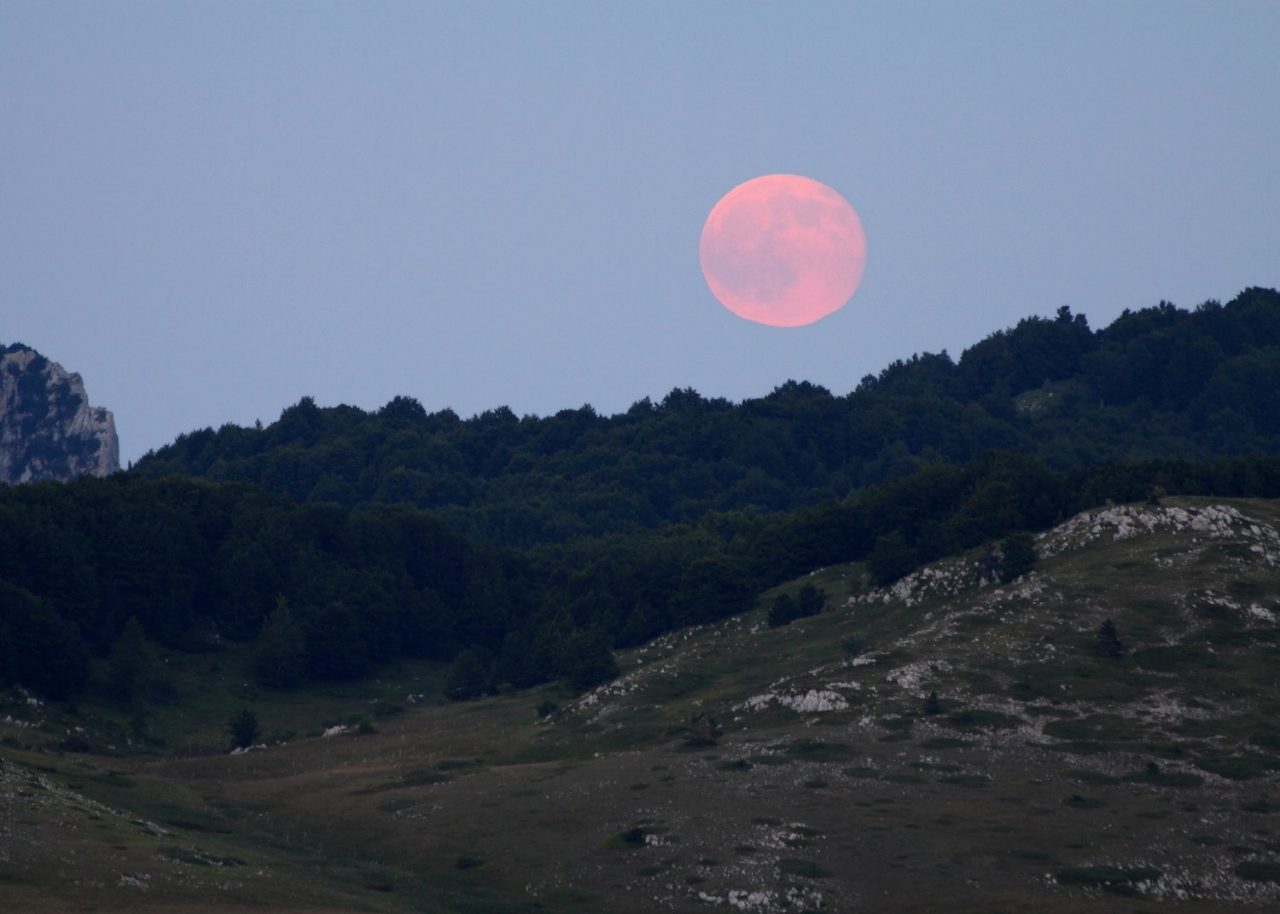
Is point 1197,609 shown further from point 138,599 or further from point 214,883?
point 138,599

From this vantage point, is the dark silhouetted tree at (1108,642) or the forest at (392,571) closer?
the dark silhouetted tree at (1108,642)

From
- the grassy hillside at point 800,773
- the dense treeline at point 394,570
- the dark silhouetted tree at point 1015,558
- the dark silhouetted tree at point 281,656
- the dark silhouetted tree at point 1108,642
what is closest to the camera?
the grassy hillside at point 800,773

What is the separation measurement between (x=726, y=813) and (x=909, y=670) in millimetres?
29437

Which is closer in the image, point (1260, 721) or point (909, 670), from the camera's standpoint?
point (1260, 721)

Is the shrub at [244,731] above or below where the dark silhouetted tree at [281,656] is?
below

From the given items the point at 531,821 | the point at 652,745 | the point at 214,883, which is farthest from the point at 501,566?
the point at 214,883

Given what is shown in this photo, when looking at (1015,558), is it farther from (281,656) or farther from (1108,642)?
(281,656)

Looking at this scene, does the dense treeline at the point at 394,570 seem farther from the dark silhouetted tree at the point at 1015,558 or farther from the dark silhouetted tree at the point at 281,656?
the dark silhouetted tree at the point at 1015,558

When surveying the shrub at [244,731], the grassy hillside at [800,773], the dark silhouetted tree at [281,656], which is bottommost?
the grassy hillside at [800,773]

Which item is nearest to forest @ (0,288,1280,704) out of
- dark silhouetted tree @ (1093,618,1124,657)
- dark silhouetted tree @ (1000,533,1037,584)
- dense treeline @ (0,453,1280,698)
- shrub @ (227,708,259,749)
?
dense treeline @ (0,453,1280,698)

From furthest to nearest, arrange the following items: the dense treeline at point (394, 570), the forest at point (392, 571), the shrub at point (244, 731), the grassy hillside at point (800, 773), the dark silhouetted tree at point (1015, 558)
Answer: the dense treeline at point (394, 570)
the forest at point (392, 571)
the dark silhouetted tree at point (1015, 558)
the shrub at point (244, 731)
the grassy hillside at point (800, 773)

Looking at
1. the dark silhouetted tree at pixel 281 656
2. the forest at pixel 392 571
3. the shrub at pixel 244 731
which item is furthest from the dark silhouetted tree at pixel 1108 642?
the dark silhouetted tree at pixel 281 656

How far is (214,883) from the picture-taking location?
58.7 metres

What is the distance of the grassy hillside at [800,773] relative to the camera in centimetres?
6556
